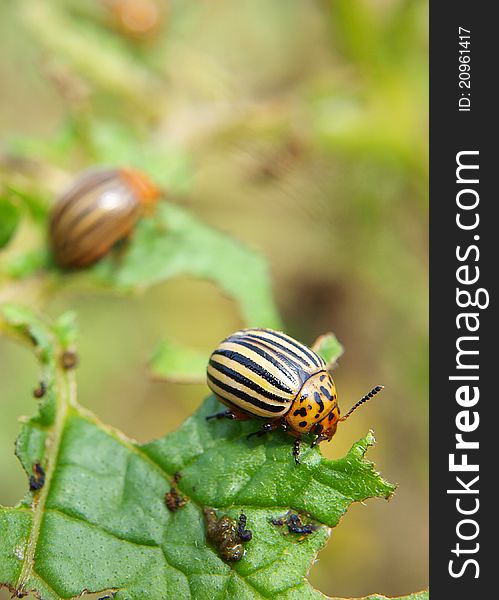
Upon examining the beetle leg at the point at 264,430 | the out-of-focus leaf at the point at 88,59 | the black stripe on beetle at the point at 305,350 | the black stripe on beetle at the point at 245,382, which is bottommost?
the beetle leg at the point at 264,430

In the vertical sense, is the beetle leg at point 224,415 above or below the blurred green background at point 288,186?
below

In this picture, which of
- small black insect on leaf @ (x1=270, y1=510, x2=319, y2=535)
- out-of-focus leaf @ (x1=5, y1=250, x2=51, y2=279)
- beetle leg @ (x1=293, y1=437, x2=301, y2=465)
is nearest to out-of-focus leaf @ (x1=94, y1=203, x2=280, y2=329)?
out-of-focus leaf @ (x1=5, y1=250, x2=51, y2=279)

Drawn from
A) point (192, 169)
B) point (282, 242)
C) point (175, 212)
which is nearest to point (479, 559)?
point (175, 212)

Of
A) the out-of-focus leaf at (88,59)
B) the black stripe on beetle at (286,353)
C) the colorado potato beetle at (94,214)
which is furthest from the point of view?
the out-of-focus leaf at (88,59)

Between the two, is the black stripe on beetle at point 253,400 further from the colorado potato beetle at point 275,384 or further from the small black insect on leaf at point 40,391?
the small black insect on leaf at point 40,391

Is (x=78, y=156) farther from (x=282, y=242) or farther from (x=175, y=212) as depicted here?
(x=282, y=242)

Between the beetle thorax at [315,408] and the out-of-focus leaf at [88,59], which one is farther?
the out-of-focus leaf at [88,59]

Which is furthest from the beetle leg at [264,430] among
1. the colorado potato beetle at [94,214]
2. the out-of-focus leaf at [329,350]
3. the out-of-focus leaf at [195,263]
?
the colorado potato beetle at [94,214]

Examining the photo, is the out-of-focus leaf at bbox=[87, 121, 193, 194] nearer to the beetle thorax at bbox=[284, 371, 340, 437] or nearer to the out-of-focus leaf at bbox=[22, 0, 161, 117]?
the out-of-focus leaf at bbox=[22, 0, 161, 117]
